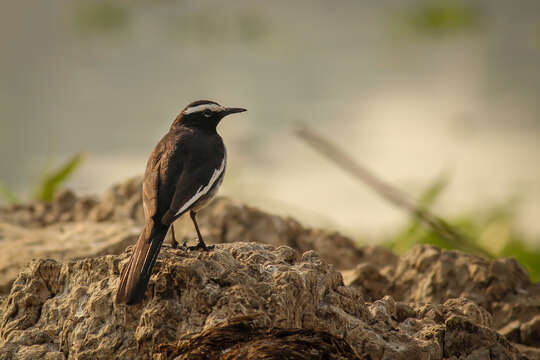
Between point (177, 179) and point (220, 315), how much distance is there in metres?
1.12

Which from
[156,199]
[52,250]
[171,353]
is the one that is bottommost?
[52,250]

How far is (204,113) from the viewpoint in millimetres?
5090

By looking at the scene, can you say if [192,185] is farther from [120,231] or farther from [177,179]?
[120,231]

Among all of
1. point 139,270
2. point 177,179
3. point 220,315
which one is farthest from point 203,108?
point 220,315

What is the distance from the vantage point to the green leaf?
9.45 meters

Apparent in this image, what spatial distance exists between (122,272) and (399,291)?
3.07 meters

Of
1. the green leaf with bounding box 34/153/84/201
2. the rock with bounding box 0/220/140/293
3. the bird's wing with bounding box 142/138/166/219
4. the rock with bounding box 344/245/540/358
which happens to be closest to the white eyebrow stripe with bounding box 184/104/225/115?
the bird's wing with bounding box 142/138/166/219

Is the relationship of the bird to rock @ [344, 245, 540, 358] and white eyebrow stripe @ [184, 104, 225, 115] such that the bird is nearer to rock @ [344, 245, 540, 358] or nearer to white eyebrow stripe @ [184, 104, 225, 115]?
white eyebrow stripe @ [184, 104, 225, 115]

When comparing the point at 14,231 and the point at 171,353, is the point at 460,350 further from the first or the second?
the point at 14,231

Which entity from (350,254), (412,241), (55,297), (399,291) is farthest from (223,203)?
(55,297)

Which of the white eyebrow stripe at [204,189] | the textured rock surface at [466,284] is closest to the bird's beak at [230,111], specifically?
the white eyebrow stripe at [204,189]

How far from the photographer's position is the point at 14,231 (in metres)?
7.55

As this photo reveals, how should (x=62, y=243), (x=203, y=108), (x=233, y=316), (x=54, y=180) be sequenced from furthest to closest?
1. (x=54, y=180)
2. (x=62, y=243)
3. (x=203, y=108)
4. (x=233, y=316)

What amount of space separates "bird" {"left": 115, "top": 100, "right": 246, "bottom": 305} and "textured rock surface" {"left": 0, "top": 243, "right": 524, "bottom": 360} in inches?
5.5
